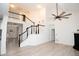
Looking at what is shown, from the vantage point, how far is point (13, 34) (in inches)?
228

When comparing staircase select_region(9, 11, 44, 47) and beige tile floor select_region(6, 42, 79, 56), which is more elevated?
staircase select_region(9, 11, 44, 47)

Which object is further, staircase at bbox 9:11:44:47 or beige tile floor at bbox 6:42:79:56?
staircase at bbox 9:11:44:47

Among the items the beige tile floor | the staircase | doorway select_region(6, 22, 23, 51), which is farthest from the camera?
the staircase

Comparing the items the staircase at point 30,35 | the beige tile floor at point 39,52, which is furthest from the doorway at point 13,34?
the beige tile floor at point 39,52

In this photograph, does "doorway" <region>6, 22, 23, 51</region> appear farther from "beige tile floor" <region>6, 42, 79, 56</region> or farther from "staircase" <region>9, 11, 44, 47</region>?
"beige tile floor" <region>6, 42, 79, 56</region>

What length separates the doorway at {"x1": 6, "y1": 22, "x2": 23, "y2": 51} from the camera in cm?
550

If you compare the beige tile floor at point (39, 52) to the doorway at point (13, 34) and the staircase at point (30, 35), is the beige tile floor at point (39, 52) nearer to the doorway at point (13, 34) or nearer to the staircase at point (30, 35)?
the doorway at point (13, 34)

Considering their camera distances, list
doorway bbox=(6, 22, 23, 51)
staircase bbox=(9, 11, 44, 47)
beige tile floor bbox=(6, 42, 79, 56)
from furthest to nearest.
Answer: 1. staircase bbox=(9, 11, 44, 47)
2. doorway bbox=(6, 22, 23, 51)
3. beige tile floor bbox=(6, 42, 79, 56)

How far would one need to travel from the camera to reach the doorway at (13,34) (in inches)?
217

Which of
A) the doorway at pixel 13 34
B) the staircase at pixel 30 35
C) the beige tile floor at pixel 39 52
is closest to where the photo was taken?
the beige tile floor at pixel 39 52

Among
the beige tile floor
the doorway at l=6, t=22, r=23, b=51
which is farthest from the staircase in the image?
the beige tile floor

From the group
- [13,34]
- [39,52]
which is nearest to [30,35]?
[13,34]

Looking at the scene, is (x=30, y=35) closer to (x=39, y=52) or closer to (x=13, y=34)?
(x=13, y=34)

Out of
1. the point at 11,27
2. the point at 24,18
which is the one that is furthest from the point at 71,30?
the point at 11,27
